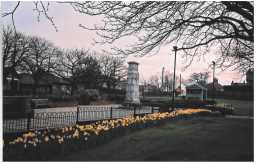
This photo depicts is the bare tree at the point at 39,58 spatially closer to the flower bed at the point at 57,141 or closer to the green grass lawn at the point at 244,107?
the green grass lawn at the point at 244,107

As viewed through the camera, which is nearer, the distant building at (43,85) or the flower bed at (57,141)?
the flower bed at (57,141)

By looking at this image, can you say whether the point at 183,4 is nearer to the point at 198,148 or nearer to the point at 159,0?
the point at 159,0

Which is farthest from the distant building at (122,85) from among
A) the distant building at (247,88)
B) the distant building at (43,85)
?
the distant building at (247,88)

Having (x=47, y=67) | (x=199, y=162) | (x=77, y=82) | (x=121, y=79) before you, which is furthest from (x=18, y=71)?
(x=199, y=162)

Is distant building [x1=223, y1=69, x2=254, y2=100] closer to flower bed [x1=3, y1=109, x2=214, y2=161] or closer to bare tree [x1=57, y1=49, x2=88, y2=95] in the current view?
flower bed [x1=3, y1=109, x2=214, y2=161]

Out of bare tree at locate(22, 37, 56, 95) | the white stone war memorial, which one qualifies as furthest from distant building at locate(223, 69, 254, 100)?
bare tree at locate(22, 37, 56, 95)

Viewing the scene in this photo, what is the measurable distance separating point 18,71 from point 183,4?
26.6m

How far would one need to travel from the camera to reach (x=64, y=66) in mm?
35750

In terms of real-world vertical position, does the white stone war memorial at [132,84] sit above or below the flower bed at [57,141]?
above

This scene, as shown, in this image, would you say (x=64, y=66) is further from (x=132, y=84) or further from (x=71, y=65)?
(x=132, y=84)

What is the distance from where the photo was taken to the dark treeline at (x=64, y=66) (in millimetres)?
27188

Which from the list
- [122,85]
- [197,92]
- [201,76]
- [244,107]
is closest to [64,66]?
[122,85]

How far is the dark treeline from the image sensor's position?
89.2ft

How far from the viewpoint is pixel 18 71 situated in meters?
29.8
